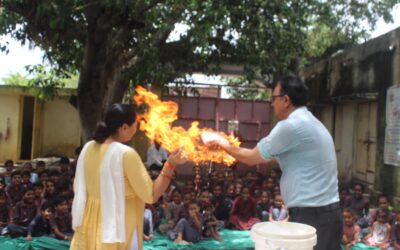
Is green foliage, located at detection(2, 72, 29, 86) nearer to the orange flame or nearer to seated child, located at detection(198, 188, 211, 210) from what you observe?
seated child, located at detection(198, 188, 211, 210)

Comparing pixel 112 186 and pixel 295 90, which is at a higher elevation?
pixel 295 90

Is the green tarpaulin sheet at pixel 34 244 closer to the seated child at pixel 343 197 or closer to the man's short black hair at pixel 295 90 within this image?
the man's short black hair at pixel 295 90

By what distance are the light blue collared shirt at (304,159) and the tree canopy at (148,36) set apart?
4591mm

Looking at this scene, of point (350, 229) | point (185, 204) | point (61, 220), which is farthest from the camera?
point (185, 204)

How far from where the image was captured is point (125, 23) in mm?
7742

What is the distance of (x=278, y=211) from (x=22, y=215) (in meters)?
4.23

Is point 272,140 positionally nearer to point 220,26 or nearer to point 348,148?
point 220,26

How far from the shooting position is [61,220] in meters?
6.68

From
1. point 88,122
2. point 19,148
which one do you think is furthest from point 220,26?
point 19,148

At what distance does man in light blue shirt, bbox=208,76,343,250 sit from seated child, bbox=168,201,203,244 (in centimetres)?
441

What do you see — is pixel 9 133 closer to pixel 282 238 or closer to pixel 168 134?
pixel 168 134

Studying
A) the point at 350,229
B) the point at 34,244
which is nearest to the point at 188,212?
the point at 34,244

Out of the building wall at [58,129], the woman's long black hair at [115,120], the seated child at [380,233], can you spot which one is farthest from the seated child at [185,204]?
the building wall at [58,129]

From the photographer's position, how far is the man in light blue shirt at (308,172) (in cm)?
255
